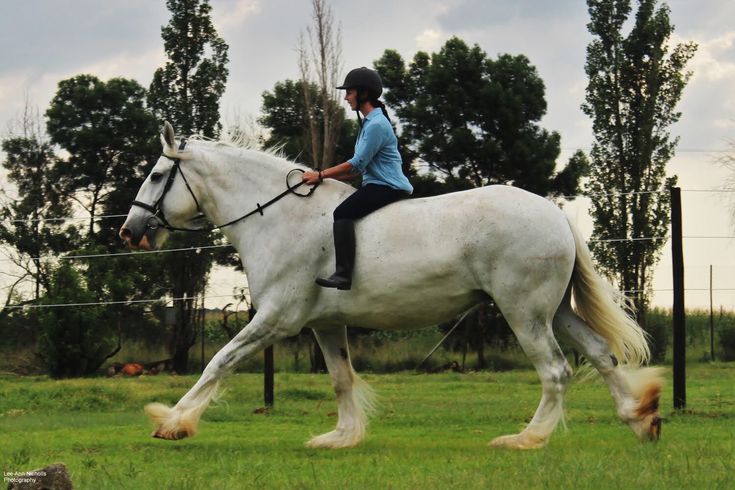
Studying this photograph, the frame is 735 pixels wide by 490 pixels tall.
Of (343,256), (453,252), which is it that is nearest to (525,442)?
(453,252)

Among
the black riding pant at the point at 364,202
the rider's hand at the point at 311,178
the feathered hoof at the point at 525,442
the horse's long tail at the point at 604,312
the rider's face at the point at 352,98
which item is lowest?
the feathered hoof at the point at 525,442

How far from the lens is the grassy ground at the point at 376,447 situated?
686 centimetres

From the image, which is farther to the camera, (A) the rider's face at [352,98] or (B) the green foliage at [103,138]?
(B) the green foliage at [103,138]

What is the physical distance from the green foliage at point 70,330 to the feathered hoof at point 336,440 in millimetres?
19049

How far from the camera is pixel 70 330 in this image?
27906 millimetres

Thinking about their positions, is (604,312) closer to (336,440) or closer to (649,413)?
(649,413)

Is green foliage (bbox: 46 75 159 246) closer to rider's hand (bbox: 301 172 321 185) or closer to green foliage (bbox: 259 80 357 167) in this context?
green foliage (bbox: 259 80 357 167)

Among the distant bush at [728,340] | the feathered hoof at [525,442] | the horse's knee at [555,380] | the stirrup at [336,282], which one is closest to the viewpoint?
the feathered hoof at [525,442]

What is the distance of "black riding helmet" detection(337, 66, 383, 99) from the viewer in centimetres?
954

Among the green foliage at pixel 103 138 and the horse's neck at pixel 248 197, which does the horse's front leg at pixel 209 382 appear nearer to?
the horse's neck at pixel 248 197

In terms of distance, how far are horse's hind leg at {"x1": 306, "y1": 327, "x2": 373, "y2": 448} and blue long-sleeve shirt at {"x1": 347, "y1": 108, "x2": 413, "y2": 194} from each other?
1.42m

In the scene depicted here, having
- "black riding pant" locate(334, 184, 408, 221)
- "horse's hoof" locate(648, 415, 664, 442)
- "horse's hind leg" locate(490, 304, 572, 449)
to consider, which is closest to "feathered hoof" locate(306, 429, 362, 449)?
"horse's hind leg" locate(490, 304, 572, 449)

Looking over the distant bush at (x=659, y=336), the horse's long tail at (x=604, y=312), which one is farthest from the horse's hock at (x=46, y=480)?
the distant bush at (x=659, y=336)

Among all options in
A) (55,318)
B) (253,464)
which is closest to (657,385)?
(253,464)
